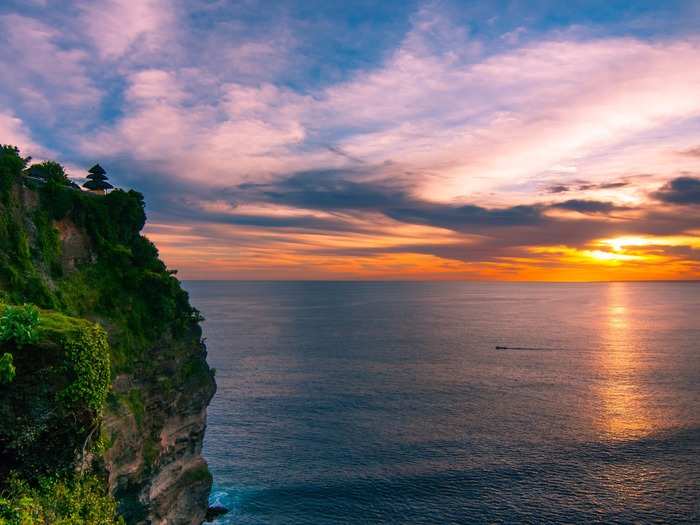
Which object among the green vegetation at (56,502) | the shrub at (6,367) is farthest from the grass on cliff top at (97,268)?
the green vegetation at (56,502)

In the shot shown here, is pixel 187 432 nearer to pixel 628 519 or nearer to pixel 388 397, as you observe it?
pixel 628 519

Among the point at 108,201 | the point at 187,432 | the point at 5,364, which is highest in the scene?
the point at 108,201

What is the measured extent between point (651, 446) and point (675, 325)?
15535cm

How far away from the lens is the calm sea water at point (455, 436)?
52156mm

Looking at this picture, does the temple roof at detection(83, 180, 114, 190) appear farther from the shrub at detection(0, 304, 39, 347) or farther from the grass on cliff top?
the shrub at detection(0, 304, 39, 347)

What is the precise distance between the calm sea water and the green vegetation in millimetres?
29084

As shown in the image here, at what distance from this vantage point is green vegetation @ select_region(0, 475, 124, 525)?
63.3ft

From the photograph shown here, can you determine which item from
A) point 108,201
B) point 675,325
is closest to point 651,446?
point 108,201

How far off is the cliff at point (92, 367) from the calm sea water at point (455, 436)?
16.8m

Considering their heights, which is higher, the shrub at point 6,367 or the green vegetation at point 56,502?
the shrub at point 6,367

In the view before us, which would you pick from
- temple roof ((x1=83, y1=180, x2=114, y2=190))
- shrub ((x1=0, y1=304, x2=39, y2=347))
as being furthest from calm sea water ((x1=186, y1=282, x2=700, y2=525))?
shrub ((x1=0, y1=304, x2=39, y2=347))

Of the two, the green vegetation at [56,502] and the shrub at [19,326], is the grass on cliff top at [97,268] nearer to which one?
the shrub at [19,326]

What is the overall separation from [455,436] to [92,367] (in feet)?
194

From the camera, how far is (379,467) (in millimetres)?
60938
